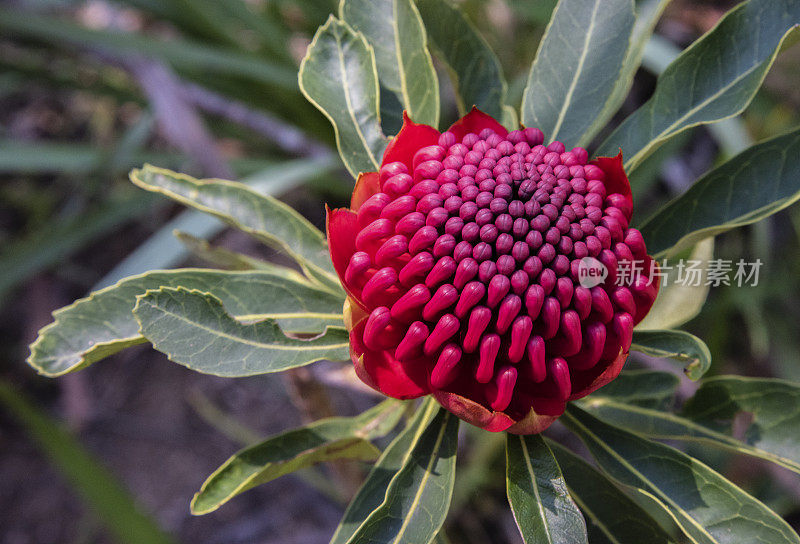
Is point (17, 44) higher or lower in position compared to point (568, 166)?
higher

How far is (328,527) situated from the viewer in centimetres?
321

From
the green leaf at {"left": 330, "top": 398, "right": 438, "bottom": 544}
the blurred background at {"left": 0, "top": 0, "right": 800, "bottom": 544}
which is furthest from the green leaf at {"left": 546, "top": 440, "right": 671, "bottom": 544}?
the blurred background at {"left": 0, "top": 0, "right": 800, "bottom": 544}

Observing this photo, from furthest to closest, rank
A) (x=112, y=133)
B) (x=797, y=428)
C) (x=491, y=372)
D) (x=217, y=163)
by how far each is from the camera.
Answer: (x=112, y=133), (x=217, y=163), (x=797, y=428), (x=491, y=372)

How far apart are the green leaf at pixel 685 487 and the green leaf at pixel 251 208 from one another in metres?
0.75

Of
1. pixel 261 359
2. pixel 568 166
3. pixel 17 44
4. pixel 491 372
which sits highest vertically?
pixel 17 44

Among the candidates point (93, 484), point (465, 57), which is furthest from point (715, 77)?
point (93, 484)

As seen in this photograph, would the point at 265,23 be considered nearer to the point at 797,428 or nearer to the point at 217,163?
the point at 217,163

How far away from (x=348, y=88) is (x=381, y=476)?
3.04 feet

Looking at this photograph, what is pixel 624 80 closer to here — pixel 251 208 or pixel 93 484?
pixel 251 208

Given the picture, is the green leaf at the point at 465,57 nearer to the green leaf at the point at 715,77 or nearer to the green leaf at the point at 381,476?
the green leaf at the point at 715,77

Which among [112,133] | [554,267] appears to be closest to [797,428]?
[554,267]

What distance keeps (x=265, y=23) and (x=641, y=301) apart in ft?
9.47

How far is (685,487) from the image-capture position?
1.35 m

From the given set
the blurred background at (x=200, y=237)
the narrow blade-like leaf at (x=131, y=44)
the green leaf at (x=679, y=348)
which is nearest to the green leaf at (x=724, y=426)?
the green leaf at (x=679, y=348)
